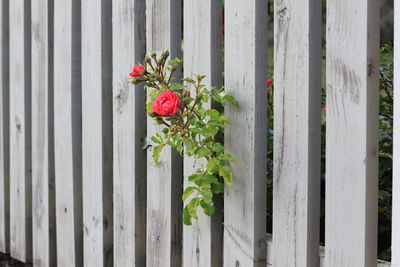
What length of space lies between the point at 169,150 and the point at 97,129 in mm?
465

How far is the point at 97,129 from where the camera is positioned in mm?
2418

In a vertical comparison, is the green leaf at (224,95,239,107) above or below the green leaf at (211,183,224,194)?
above

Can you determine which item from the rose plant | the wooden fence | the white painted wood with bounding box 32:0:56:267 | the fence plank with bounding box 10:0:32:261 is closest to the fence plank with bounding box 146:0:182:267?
the wooden fence

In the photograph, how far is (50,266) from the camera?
2.79m

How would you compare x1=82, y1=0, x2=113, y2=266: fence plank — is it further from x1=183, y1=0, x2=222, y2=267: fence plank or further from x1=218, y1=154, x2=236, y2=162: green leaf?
x1=218, y1=154, x2=236, y2=162: green leaf

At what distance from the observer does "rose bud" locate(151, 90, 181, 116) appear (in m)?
1.69

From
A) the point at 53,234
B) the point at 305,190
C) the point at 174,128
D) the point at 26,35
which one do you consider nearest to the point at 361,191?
the point at 305,190

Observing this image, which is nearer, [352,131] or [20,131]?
[352,131]

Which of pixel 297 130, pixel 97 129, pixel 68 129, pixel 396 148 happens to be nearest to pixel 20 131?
pixel 68 129

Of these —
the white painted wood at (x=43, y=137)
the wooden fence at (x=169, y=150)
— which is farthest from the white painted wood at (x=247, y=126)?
the white painted wood at (x=43, y=137)

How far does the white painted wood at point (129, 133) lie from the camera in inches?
87.4

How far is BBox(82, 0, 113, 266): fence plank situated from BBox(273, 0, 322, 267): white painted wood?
898 millimetres

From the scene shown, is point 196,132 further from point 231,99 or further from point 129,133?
point 129,133

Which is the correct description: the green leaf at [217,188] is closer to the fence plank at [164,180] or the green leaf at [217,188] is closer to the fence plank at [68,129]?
the fence plank at [164,180]
